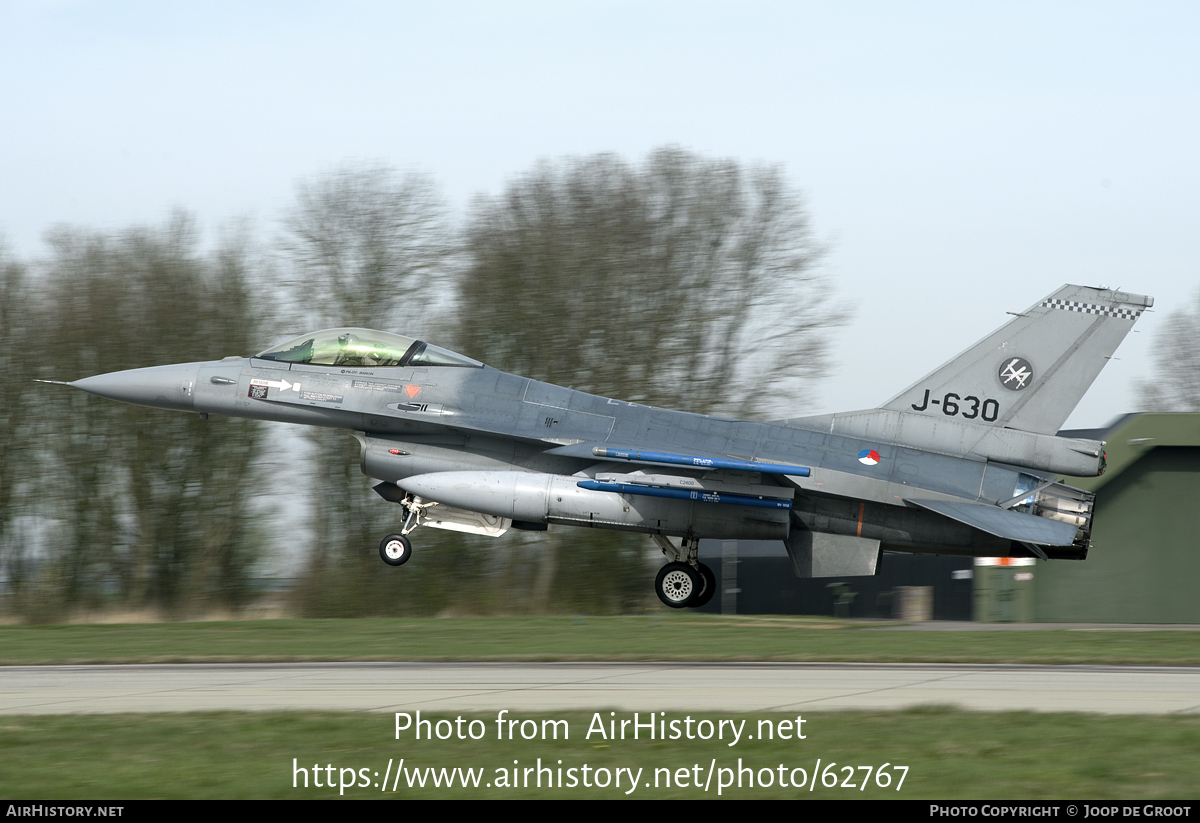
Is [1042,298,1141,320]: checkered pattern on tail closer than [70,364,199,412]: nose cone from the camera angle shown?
Yes

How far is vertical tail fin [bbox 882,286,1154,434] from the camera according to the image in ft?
59.5

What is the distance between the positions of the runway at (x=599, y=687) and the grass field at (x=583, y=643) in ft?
3.35

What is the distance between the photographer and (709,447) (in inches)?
720

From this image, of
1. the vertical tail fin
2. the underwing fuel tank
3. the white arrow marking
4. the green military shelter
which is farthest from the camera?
the green military shelter

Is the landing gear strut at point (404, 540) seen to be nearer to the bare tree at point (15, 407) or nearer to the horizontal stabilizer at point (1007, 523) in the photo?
the horizontal stabilizer at point (1007, 523)

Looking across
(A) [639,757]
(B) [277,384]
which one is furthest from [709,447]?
(A) [639,757]

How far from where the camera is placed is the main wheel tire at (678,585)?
18578mm

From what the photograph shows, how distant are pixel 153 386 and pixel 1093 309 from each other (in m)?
14.8

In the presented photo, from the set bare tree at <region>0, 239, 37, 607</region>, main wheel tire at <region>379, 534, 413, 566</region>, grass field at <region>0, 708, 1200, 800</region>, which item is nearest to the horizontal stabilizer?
grass field at <region>0, 708, 1200, 800</region>

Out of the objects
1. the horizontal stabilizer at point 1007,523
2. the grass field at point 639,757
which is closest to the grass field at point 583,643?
the horizontal stabilizer at point 1007,523

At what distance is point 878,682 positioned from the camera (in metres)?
12.9

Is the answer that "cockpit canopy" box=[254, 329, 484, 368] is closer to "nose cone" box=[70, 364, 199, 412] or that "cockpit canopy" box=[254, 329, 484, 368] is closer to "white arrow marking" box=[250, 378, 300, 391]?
"white arrow marking" box=[250, 378, 300, 391]

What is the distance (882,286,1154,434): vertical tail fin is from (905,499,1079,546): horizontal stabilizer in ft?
4.89
